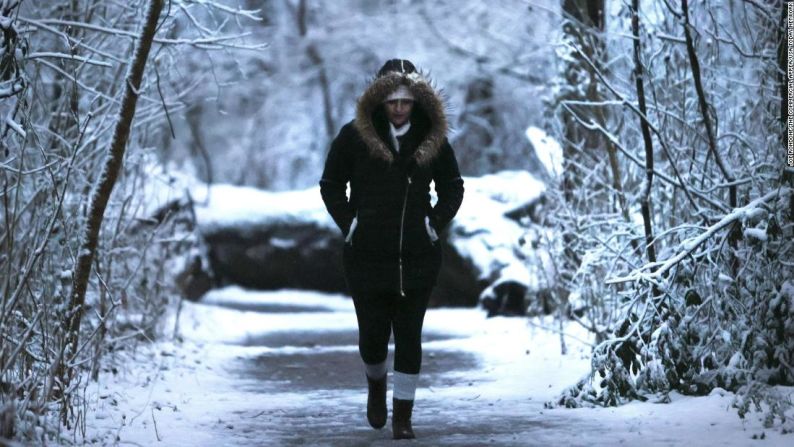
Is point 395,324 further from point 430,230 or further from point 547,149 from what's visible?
point 547,149

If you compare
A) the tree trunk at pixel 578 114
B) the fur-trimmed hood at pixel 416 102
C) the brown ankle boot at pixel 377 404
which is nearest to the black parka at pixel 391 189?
the fur-trimmed hood at pixel 416 102

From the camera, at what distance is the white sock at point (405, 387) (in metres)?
5.92

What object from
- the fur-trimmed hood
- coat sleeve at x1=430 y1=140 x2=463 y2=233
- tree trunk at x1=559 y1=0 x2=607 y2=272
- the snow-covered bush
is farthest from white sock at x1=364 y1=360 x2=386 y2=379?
tree trunk at x1=559 y1=0 x2=607 y2=272

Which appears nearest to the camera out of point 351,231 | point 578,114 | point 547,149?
point 351,231

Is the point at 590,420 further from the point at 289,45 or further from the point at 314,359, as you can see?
the point at 289,45

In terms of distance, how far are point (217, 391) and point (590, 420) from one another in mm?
2961

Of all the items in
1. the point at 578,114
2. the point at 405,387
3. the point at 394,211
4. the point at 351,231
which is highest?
the point at 578,114

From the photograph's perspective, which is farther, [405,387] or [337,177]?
[337,177]

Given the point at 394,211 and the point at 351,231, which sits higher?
the point at 394,211

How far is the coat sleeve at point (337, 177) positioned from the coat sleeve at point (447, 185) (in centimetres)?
46

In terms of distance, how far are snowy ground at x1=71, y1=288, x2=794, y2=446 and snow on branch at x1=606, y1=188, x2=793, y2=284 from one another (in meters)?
0.71

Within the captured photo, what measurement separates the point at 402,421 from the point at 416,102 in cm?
166

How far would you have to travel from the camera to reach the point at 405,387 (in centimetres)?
593

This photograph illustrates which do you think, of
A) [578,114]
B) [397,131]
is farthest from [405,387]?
[578,114]
